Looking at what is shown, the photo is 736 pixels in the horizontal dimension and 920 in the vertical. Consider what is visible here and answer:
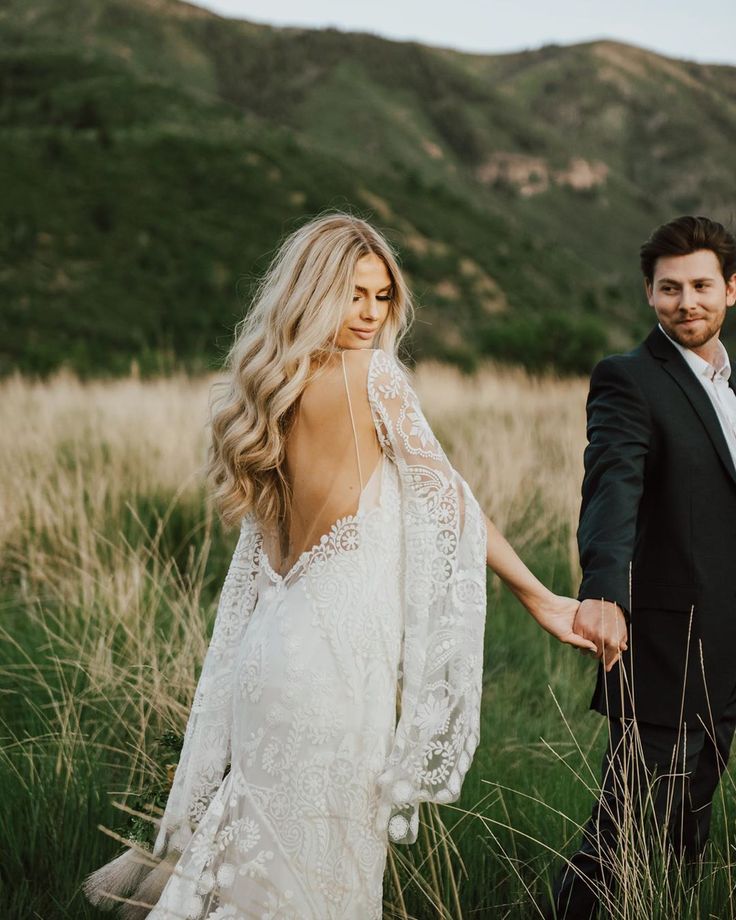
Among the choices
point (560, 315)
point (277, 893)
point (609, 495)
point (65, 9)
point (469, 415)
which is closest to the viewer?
point (277, 893)

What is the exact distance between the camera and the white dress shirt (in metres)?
2.67

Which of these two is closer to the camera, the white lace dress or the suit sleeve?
the white lace dress

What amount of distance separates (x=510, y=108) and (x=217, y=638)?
328ft

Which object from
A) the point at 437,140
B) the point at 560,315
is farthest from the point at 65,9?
the point at 560,315

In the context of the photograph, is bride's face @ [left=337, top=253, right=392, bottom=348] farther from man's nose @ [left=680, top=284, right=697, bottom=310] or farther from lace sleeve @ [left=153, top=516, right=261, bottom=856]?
man's nose @ [left=680, top=284, right=697, bottom=310]

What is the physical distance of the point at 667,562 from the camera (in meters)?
2.62

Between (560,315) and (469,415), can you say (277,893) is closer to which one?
(469,415)

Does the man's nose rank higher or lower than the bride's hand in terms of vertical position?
higher

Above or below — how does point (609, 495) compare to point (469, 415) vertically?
above

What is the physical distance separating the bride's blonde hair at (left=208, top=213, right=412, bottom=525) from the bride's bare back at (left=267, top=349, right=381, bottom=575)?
4 cm

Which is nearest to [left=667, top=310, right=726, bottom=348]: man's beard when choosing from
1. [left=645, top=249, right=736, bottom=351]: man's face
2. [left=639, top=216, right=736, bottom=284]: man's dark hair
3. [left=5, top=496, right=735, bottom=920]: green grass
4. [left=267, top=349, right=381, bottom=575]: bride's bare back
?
[left=645, top=249, right=736, bottom=351]: man's face

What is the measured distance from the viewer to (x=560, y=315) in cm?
2177

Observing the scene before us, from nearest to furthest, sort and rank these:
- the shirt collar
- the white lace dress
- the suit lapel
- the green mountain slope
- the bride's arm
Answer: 1. the white lace dress
2. the bride's arm
3. the suit lapel
4. the shirt collar
5. the green mountain slope

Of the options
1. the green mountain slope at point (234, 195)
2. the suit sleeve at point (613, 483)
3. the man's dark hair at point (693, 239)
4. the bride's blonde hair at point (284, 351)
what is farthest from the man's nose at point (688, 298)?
the green mountain slope at point (234, 195)
